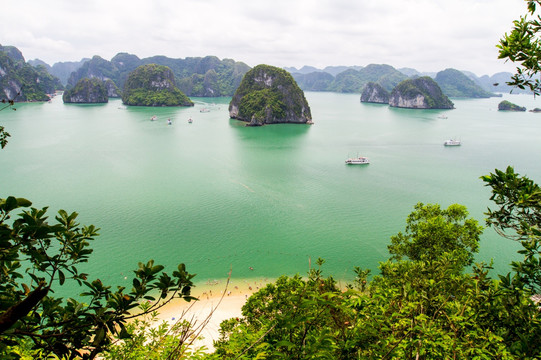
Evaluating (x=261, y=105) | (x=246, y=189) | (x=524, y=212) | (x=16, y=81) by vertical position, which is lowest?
(x=246, y=189)

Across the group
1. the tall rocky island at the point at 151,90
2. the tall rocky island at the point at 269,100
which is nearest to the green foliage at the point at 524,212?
the tall rocky island at the point at 269,100

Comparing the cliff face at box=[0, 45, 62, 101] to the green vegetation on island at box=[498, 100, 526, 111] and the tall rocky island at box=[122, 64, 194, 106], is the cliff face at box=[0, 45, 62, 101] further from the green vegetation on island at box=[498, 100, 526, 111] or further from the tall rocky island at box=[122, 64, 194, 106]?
the green vegetation on island at box=[498, 100, 526, 111]

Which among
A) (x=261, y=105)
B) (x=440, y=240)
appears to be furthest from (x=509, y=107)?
(x=440, y=240)

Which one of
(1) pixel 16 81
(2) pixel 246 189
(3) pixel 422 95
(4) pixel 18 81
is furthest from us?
(3) pixel 422 95

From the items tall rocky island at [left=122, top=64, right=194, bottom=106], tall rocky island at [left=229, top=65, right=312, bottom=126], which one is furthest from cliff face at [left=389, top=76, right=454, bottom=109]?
tall rocky island at [left=122, top=64, right=194, bottom=106]

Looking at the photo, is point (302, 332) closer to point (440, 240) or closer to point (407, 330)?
point (407, 330)

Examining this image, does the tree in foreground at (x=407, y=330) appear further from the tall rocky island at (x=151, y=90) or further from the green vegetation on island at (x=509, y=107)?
the green vegetation on island at (x=509, y=107)

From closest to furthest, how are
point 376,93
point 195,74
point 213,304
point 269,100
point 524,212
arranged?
point 524,212, point 213,304, point 269,100, point 376,93, point 195,74
